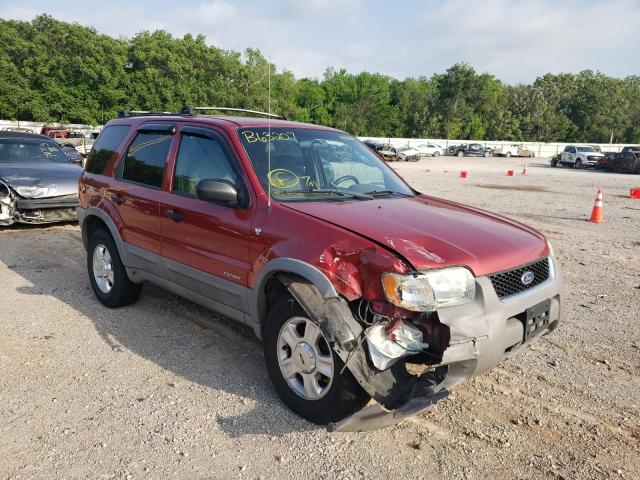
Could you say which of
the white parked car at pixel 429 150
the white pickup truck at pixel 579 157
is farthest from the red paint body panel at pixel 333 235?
the white parked car at pixel 429 150

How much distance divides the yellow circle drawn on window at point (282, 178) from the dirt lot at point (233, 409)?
4.64 ft

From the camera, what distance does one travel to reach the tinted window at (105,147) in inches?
205

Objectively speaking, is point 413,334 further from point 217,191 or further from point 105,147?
point 105,147

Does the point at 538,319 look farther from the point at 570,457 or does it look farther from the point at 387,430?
the point at 387,430

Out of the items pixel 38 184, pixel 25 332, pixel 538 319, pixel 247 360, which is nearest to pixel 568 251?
pixel 538 319

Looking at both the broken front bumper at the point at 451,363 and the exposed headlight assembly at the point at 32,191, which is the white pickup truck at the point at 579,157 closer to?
the exposed headlight assembly at the point at 32,191

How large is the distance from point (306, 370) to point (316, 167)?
1.70m

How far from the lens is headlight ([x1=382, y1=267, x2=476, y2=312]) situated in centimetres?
278

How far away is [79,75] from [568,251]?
59.1m

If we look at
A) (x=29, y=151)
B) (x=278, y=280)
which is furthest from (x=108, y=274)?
(x=29, y=151)

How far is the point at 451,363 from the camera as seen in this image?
283 centimetres

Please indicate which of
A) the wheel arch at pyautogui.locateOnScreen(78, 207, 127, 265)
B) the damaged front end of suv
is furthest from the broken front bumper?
the wheel arch at pyautogui.locateOnScreen(78, 207, 127, 265)

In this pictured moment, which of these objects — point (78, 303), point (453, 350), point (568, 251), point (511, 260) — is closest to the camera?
point (453, 350)

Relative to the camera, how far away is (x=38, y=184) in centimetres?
876
